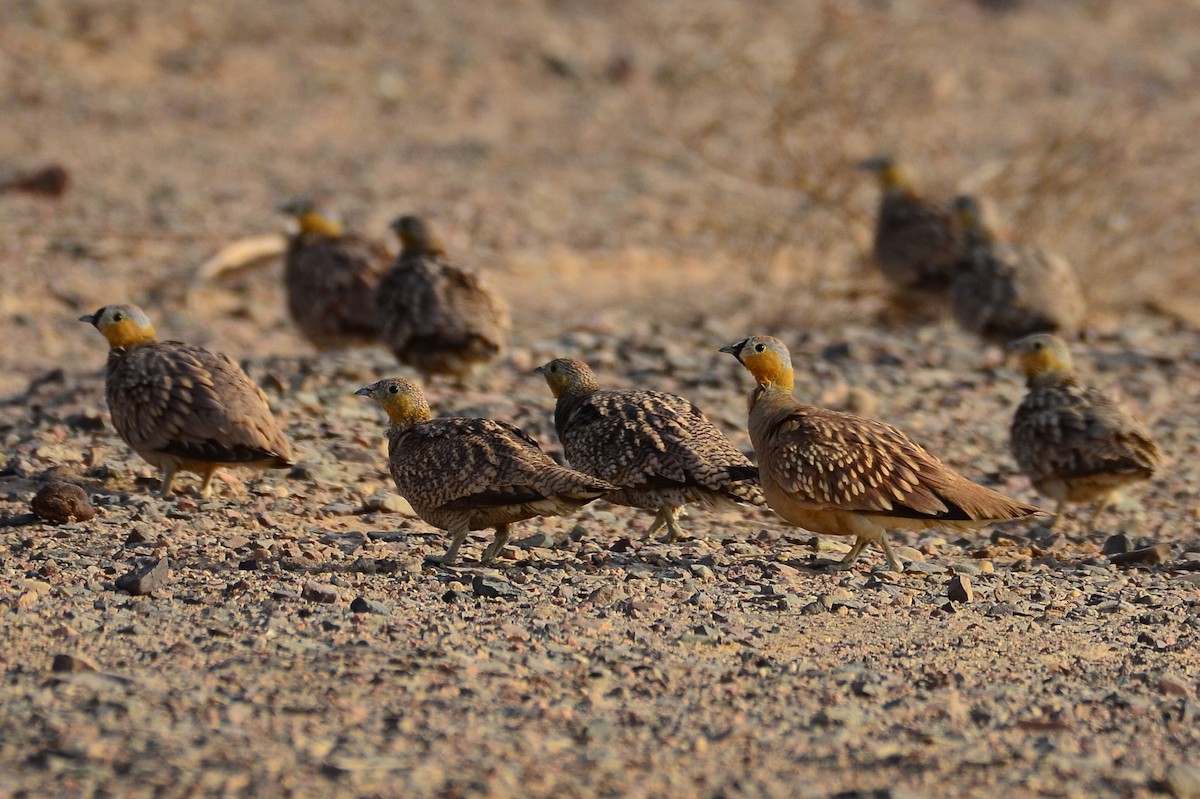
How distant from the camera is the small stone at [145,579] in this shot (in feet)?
18.8

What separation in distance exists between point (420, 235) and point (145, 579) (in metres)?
5.55

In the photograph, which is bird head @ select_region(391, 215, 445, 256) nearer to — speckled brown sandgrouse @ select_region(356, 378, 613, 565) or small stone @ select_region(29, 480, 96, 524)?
A: speckled brown sandgrouse @ select_region(356, 378, 613, 565)

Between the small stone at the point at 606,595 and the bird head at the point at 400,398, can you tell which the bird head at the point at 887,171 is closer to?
the bird head at the point at 400,398

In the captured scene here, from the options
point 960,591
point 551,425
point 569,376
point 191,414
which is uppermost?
point 569,376

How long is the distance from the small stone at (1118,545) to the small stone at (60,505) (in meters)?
4.42

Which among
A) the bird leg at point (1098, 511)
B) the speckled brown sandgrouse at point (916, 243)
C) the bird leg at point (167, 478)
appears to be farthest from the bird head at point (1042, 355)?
the bird leg at point (167, 478)

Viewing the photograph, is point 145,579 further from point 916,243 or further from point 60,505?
point 916,243

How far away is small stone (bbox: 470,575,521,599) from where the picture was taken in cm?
593

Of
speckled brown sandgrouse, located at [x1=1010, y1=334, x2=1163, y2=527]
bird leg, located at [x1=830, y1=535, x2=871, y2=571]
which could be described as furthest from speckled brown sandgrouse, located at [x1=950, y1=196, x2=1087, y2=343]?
bird leg, located at [x1=830, y1=535, x2=871, y2=571]

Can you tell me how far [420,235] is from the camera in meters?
11.0

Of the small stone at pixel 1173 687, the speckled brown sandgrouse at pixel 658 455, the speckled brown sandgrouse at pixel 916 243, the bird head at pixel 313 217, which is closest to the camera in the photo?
the small stone at pixel 1173 687

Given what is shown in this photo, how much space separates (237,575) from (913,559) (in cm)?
286

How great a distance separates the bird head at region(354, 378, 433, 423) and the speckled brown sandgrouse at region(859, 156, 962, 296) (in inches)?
265

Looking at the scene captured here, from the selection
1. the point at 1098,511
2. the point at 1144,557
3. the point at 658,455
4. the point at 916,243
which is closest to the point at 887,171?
the point at 916,243
